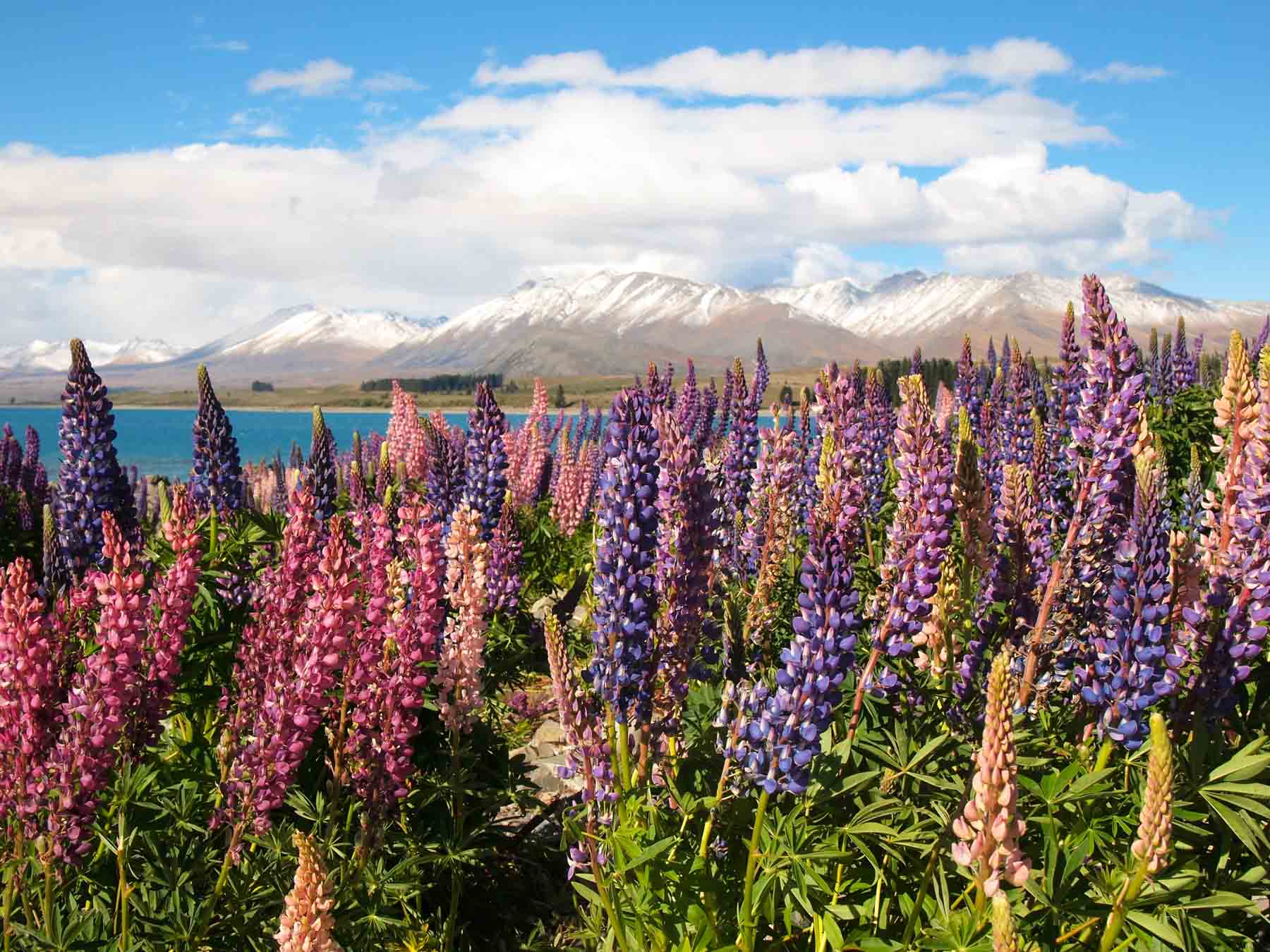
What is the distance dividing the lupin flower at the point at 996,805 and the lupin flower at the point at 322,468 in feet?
15.3

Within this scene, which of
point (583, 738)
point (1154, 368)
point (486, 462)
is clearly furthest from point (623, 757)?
point (1154, 368)

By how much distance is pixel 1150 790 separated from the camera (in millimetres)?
2551

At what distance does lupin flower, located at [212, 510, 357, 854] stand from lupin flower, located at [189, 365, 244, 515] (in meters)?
3.50

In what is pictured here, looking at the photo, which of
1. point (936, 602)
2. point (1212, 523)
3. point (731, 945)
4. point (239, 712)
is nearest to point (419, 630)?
point (239, 712)

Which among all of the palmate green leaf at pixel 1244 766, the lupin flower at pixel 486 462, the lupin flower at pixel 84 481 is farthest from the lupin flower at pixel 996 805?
the lupin flower at pixel 84 481

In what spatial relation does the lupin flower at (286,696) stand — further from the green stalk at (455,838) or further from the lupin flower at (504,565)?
the lupin flower at (504,565)

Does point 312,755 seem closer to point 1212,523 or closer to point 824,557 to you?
point 824,557

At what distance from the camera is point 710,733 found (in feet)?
14.4

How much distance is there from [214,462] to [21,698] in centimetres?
390

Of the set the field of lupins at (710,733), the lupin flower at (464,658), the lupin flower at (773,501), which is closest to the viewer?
the field of lupins at (710,733)

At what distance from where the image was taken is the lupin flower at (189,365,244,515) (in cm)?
695

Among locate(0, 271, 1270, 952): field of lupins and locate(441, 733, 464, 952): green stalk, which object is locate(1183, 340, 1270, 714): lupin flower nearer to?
locate(0, 271, 1270, 952): field of lupins

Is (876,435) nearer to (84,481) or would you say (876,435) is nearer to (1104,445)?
(1104,445)

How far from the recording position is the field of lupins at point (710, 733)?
10.6 feet
